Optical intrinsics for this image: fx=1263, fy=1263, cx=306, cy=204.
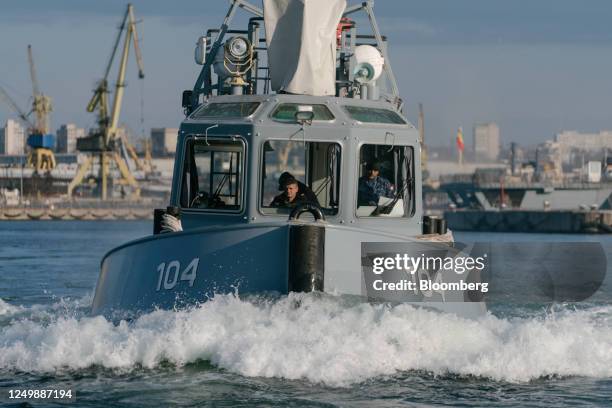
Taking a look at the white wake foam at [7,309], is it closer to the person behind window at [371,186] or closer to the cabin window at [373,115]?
the person behind window at [371,186]

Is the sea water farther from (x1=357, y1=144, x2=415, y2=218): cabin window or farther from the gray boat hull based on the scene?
(x1=357, y1=144, x2=415, y2=218): cabin window

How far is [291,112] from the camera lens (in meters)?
15.9

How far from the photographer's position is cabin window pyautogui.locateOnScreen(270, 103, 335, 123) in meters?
15.8

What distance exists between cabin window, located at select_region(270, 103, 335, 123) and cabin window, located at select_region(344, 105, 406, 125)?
0.94 feet

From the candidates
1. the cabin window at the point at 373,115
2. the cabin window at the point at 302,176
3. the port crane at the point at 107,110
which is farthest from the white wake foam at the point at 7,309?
the port crane at the point at 107,110

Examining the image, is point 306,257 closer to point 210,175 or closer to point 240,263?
point 240,263

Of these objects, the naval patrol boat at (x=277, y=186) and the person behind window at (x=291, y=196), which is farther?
the person behind window at (x=291, y=196)

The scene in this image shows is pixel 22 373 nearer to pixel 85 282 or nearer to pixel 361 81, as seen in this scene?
pixel 361 81

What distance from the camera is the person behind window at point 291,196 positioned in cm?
1560

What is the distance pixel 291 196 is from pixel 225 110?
1488mm

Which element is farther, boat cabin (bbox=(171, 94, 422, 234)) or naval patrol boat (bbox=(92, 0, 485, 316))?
boat cabin (bbox=(171, 94, 422, 234))

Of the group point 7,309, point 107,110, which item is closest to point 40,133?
point 107,110

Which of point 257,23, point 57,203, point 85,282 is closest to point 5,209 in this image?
point 57,203

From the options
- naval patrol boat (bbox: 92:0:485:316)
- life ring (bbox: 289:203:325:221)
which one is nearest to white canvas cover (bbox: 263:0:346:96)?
naval patrol boat (bbox: 92:0:485:316)
